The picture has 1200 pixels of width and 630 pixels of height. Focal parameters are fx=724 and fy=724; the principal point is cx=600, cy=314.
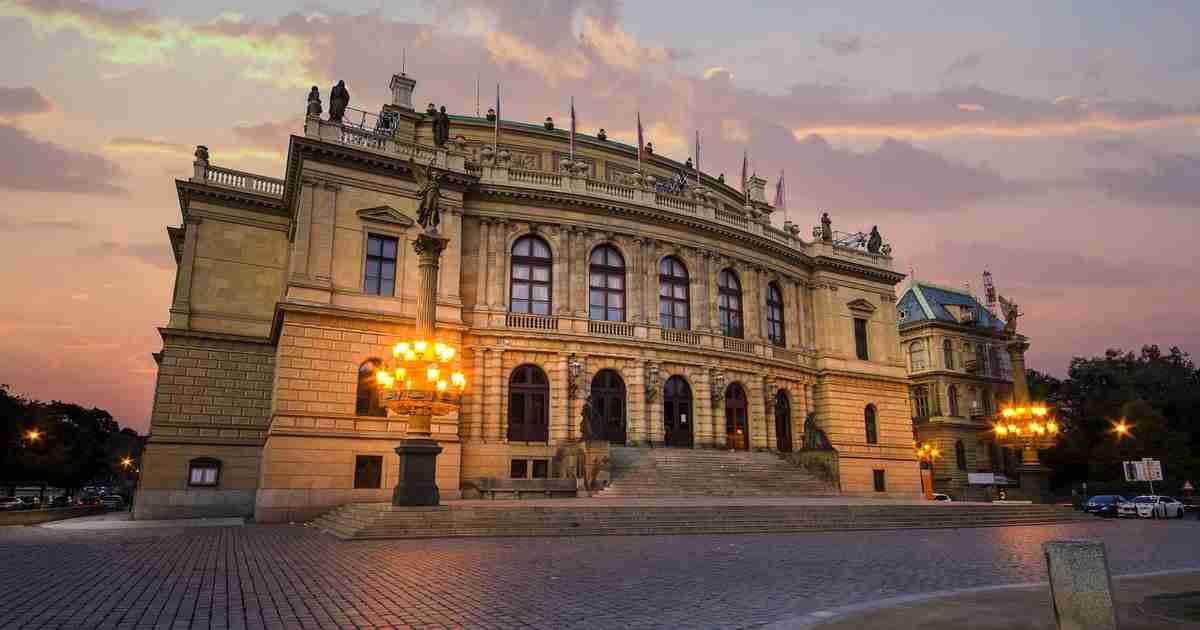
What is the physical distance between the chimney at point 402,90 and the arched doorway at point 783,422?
89.9 feet

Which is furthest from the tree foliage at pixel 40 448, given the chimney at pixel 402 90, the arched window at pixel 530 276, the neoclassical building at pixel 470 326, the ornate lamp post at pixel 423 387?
the ornate lamp post at pixel 423 387

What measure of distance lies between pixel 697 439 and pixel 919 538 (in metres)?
16.9

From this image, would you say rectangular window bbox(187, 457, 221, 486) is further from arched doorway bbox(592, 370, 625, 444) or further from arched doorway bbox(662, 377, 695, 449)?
arched doorway bbox(662, 377, 695, 449)

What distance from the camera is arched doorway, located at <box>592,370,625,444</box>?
112ft

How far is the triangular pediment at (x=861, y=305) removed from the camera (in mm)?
45591

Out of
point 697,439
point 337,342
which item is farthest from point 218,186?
point 697,439

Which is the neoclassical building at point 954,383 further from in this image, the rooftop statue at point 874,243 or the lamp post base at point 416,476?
the lamp post base at point 416,476

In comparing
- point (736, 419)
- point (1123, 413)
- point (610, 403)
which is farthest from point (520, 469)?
point (1123, 413)

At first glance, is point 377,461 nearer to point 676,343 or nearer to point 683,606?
point 676,343

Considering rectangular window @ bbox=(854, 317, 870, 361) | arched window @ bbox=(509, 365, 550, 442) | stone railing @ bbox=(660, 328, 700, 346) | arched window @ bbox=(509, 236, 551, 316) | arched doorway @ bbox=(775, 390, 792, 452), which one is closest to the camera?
arched window @ bbox=(509, 365, 550, 442)

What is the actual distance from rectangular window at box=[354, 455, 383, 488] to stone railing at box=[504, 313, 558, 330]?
8502mm

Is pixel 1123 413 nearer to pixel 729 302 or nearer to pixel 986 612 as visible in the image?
pixel 729 302

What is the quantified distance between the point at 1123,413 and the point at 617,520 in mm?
53642

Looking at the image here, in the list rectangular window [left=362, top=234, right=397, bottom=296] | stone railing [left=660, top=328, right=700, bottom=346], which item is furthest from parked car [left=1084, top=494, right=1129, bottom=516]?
rectangular window [left=362, top=234, right=397, bottom=296]
